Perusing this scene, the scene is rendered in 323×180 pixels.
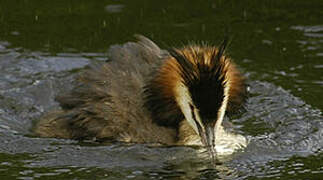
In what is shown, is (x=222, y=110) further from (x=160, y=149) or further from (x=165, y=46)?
(x=165, y=46)

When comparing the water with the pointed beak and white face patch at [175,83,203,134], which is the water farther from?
white face patch at [175,83,203,134]

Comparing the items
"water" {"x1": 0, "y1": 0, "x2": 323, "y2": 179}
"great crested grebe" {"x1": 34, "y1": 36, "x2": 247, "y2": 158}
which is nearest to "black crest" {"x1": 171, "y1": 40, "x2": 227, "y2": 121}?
"great crested grebe" {"x1": 34, "y1": 36, "x2": 247, "y2": 158}

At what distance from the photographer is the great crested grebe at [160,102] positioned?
9.30 metres

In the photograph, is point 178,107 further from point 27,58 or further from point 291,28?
point 291,28

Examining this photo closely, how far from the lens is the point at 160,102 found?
387 inches

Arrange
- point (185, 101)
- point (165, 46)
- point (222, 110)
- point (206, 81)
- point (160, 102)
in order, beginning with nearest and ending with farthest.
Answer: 1. point (206, 81)
2. point (222, 110)
3. point (185, 101)
4. point (165, 46)
5. point (160, 102)

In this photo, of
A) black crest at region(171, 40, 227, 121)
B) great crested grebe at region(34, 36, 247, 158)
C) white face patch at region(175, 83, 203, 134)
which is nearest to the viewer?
black crest at region(171, 40, 227, 121)

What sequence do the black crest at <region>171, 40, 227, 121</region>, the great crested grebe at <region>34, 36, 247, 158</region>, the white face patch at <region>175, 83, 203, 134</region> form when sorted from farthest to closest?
1. the white face patch at <region>175, 83, 203, 134</region>
2. the great crested grebe at <region>34, 36, 247, 158</region>
3. the black crest at <region>171, 40, 227, 121</region>

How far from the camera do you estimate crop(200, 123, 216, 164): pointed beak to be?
935 cm

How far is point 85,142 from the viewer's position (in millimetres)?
9914

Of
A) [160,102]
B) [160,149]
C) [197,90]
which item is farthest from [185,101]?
[160,149]

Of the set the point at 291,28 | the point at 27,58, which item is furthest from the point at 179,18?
the point at 27,58

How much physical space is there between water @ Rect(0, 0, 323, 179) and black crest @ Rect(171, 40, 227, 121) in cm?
58

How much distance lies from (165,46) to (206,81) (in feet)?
2.40
